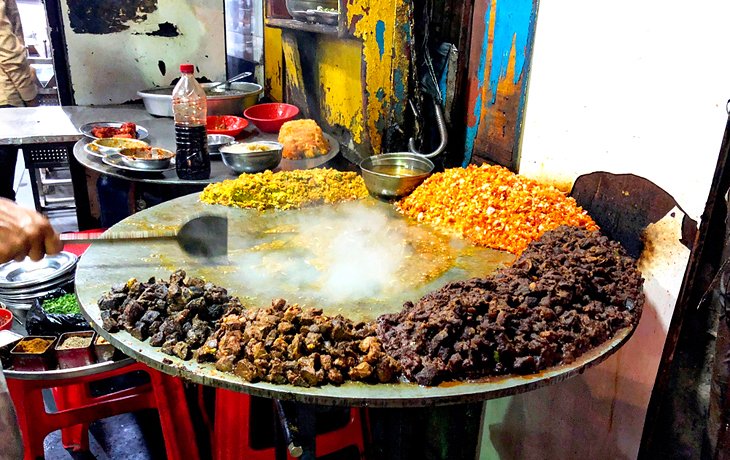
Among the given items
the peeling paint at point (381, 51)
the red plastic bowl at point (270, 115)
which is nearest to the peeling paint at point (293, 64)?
the red plastic bowl at point (270, 115)

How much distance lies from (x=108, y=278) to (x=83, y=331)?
838 millimetres

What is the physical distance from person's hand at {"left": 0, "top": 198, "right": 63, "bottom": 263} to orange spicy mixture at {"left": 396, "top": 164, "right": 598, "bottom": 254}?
155cm

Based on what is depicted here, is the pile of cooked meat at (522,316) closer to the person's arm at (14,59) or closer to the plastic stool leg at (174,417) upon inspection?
the plastic stool leg at (174,417)

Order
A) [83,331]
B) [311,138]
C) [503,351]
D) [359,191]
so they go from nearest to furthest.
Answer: [503,351]
[83,331]
[359,191]
[311,138]

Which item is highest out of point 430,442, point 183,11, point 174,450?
point 183,11

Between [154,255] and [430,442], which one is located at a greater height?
[154,255]

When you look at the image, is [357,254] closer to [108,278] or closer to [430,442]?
[430,442]

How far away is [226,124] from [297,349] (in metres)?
3.24

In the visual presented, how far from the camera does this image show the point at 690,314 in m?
1.94

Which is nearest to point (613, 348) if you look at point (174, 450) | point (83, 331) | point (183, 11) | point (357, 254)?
point (357, 254)

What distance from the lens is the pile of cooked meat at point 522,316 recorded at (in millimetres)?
1545

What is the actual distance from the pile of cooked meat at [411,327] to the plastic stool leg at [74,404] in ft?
5.25

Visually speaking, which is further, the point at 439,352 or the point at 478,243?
the point at 478,243

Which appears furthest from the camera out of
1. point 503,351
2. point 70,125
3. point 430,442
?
point 70,125
